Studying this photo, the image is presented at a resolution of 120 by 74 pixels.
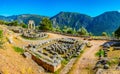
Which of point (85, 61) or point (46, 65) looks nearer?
point (46, 65)

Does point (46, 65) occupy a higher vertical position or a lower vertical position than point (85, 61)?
higher

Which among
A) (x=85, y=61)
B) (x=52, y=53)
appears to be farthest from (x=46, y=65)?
(x=52, y=53)

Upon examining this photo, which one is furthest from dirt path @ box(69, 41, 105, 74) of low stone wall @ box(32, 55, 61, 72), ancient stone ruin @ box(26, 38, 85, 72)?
low stone wall @ box(32, 55, 61, 72)

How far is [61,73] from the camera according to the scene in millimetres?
37375

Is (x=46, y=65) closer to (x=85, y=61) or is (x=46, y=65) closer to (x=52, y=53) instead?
(x=85, y=61)

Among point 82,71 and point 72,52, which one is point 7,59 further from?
point 72,52

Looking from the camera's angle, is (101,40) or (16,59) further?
(101,40)

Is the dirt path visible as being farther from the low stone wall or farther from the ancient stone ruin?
the low stone wall

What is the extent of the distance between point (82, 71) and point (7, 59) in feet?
42.6

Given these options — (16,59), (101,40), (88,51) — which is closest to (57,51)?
(88,51)

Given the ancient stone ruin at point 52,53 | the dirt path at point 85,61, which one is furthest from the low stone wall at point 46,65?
the dirt path at point 85,61

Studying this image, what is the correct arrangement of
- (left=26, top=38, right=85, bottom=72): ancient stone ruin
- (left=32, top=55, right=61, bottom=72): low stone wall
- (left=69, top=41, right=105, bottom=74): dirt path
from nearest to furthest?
(left=32, top=55, right=61, bottom=72): low stone wall < (left=69, top=41, right=105, bottom=74): dirt path < (left=26, top=38, right=85, bottom=72): ancient stone ruin

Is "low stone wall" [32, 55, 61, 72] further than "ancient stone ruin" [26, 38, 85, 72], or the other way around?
"ancient stone ruin" [26, 38, 85, 72]

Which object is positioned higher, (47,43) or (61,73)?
(47,43)
